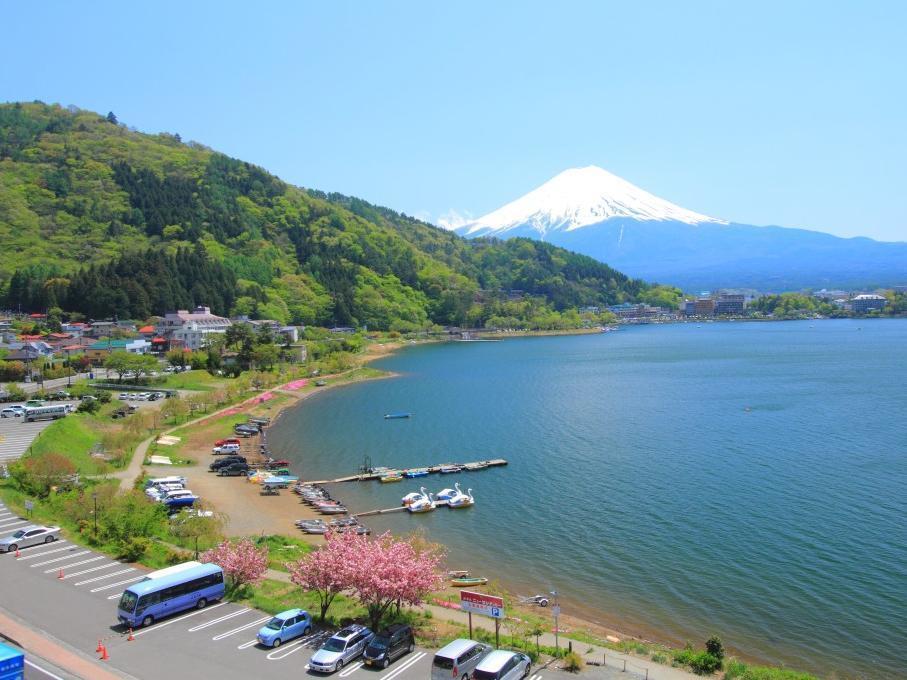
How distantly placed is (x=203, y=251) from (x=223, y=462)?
5743 cm

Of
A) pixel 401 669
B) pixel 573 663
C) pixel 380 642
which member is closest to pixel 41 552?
pixel 380 642

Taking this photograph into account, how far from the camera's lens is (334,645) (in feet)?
32.8

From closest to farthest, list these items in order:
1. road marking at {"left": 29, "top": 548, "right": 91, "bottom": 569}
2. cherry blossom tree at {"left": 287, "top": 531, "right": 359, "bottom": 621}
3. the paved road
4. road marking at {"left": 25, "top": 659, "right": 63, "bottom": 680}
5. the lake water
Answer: road marking at {"left": 25, "top": 659, "right": 63, "bottom": 680} < the paved road < cherry blossom tree at {"left": 287, "top": 531, "right": 359, "bottom": 621} < road marking at {"left": 29, "top": 548, "right": 91, "bottom": 569} < the lake water

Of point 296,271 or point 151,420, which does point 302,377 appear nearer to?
point 151,420

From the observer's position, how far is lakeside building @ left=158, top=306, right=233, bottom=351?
5325cm

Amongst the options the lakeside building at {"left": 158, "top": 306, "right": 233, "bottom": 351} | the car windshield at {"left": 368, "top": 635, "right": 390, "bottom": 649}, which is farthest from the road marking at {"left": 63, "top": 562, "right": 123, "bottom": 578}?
the lakeside building at {"left": 158, "top": 306, "right": 233, "bottom": 351}

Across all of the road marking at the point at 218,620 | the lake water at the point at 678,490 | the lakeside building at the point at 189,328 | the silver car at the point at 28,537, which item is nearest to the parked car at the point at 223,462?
the lake water at the point at 678,490

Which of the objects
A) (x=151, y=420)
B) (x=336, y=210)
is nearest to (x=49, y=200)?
(x=336, y=210)

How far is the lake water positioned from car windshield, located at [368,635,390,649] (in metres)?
6.10

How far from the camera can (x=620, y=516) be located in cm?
2138

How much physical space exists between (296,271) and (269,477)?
70.6m

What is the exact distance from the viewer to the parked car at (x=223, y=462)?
2616cm

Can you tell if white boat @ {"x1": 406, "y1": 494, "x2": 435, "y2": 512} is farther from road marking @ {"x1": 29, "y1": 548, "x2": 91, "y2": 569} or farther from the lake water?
road marking @ {"x1": 29, "y1": 548, "x2": 91, "y2": 569}

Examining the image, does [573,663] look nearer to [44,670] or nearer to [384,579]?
[384,579]
